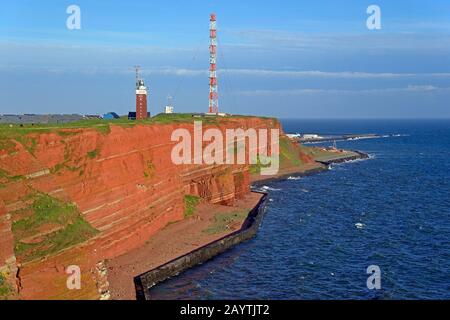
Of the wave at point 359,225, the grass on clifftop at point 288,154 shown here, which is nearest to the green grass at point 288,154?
the grass on clifftop at point 288,154

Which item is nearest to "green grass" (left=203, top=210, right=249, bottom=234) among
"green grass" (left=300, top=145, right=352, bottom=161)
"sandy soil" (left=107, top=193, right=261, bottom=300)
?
"sandy soil" (left=107, top=193, right=261, bottom=300)

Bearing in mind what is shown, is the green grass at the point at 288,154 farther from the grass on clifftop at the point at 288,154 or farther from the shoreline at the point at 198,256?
the shoreline at the point at 198,256

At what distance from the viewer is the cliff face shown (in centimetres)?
2867

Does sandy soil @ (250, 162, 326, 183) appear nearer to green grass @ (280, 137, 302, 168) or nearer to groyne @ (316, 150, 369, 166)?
green grass @ (280, 137, 302, 168)

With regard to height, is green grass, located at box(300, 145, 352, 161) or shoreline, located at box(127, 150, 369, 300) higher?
green grass, located at box(300, 145, 352, 161)

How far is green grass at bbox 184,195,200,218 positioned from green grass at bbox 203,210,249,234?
3332mm

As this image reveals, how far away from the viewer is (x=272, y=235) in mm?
58531

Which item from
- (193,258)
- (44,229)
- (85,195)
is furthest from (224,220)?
(44,229)
